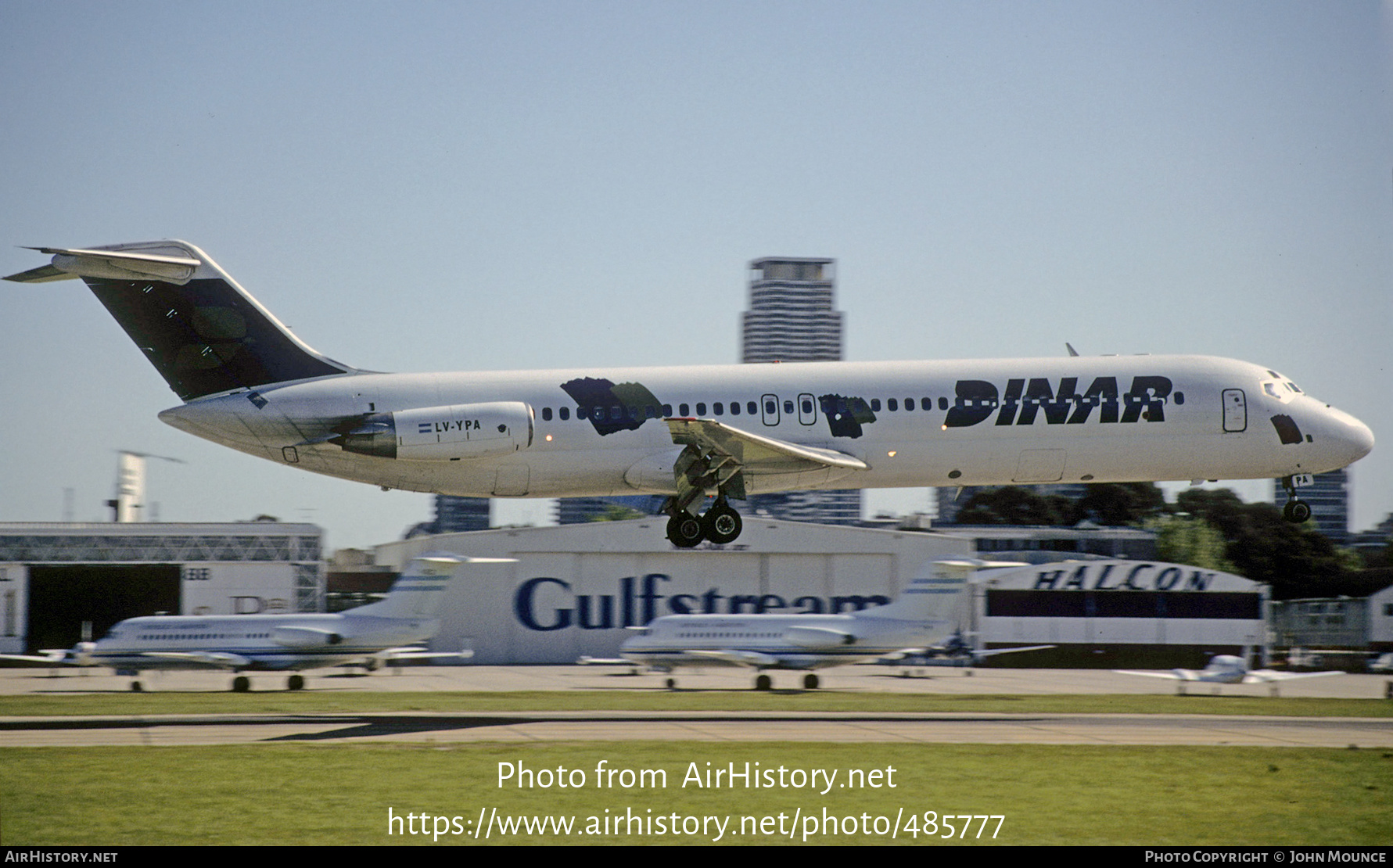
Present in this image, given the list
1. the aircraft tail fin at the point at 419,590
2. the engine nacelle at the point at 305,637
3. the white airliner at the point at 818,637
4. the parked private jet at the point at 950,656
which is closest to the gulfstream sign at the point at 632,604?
the parked private jet at the point at 950,656

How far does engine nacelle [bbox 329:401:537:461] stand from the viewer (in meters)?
25.7

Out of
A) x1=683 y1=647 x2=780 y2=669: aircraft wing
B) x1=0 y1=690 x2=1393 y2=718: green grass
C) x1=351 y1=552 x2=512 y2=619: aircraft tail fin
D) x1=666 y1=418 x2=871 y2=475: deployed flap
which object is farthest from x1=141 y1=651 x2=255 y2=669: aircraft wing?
x1=666 y1=418 x2=871 y2=475: deployed flap

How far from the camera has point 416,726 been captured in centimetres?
2722

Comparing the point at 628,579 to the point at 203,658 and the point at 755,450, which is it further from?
the point at 755,450

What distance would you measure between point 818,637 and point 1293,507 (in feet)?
49.2

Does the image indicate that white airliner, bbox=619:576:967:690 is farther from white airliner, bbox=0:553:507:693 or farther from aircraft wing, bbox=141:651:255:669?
aircraft wing, bbox=141:651:255:669

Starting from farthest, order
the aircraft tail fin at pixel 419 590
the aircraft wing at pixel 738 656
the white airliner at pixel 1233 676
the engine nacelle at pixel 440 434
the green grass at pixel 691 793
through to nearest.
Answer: the aircraft wing at pixel 738 656, the white airliner at pixel 1233 676, the aircraft tail fin at pixel 419 590, the engine nacelle at pixel 440 434, the green grass at pixel 691 793

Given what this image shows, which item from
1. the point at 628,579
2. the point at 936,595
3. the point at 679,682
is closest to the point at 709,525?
the point at 936,595

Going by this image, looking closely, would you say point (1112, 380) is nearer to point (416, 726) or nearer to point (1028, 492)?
point (416, 726)

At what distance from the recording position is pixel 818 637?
129ft

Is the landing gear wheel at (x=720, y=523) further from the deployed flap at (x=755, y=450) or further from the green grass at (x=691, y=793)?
the green grass at (x=691, y=793)

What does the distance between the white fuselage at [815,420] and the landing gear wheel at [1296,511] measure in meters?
1.14

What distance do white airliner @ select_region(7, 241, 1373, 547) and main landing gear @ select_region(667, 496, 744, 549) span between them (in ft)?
0.13

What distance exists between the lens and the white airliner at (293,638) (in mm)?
37281
